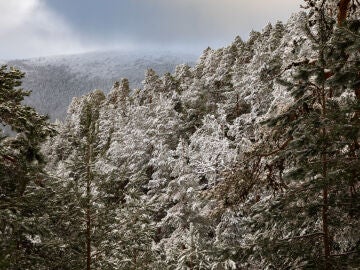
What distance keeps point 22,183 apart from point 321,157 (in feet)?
22.5

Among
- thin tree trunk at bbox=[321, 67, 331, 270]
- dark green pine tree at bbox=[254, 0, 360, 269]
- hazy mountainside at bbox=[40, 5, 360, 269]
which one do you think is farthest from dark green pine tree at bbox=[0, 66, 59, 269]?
thin tree trunk at bbox=[321, 67, 331, 270]

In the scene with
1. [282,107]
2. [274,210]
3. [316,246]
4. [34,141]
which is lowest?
[316,246]

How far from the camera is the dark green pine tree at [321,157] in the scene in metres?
6.05

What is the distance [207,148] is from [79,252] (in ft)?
52.7

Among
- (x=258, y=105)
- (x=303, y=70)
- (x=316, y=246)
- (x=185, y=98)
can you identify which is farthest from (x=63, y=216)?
(x=185, y=98)

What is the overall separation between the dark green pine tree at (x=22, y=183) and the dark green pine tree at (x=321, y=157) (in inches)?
190

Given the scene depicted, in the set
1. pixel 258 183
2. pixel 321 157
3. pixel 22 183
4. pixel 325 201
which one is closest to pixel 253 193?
pixel 258 183

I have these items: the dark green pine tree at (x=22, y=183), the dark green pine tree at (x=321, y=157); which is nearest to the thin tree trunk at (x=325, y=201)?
the dark green pine tree at (x=321, y=157)

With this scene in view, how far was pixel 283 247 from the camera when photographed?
6859 mm

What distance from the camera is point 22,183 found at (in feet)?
30.5

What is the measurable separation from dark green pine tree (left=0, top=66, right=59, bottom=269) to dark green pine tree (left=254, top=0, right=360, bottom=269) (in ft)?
15.8

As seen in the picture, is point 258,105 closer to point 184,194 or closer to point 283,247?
point 184,194

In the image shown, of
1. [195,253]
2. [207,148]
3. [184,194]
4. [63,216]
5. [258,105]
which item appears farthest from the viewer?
[258,105]

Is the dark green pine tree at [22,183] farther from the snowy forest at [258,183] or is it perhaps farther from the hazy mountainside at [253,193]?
the hazy mountainside at [253,193]
